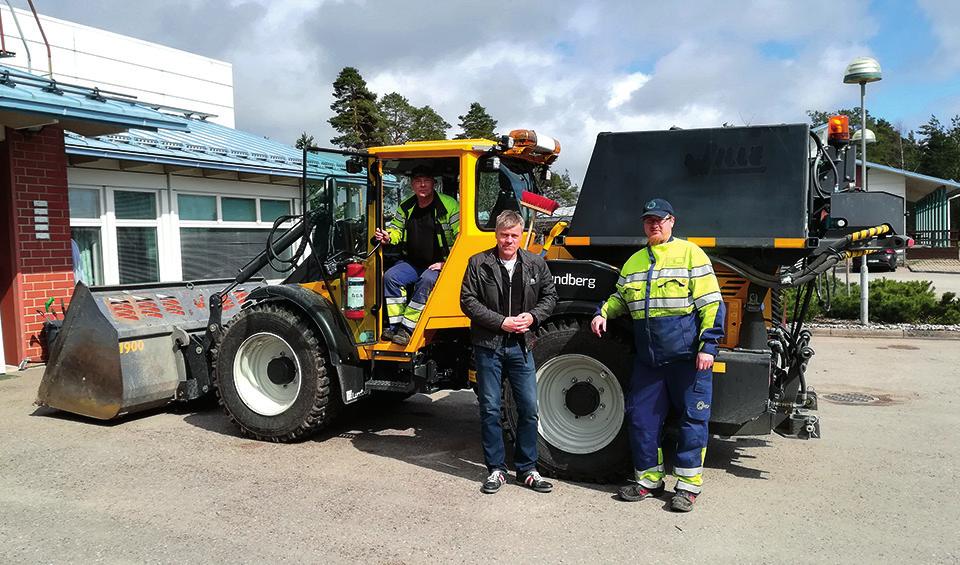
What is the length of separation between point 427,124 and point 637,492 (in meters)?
35.7

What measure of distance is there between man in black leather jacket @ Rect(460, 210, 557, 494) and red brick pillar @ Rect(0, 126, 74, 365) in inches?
260

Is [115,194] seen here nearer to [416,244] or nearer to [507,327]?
[416,244]

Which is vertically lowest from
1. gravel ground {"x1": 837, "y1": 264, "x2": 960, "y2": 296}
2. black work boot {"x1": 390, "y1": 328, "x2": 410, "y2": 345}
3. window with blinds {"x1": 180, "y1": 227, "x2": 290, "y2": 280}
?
gravel ground {"x1": 837, "y1": 264, "x2": 960, "y2": 296}

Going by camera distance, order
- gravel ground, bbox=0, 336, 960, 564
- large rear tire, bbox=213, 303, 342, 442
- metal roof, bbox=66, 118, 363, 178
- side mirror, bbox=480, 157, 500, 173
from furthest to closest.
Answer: metal roof, bbox=66, 118, 363, 178 → large rear tire, bbox=213, 303, 342, 442 → side mirror, bbox=480, 157, 500, 173 → gravel ground, bbox=0, 336, 960, 564

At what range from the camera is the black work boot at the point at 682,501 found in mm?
4418

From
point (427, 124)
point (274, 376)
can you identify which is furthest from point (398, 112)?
point (274, 376)

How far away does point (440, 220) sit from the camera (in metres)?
5.49

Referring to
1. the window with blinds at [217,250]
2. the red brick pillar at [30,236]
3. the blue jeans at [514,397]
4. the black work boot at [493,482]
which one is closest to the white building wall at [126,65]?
the window with blinds at [217,250]

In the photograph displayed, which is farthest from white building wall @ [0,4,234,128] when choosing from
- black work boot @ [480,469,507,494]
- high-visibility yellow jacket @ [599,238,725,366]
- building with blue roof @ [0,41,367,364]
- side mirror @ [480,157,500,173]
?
high-visibility yellow jacket @ [599,238,725,366]

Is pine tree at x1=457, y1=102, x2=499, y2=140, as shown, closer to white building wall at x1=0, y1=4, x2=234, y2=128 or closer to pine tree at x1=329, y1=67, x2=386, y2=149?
pine tree at x1=329, y1=67, x2=386, y2=149

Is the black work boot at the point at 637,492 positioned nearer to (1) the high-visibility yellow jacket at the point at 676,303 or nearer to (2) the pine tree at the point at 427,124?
(1) the high-visibility yellow jacket at the point at 676,303

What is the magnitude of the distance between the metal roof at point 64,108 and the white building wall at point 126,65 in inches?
191

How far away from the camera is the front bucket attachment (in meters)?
6.27

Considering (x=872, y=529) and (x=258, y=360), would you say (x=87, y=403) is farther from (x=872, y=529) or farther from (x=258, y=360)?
(x=872, y=529)
